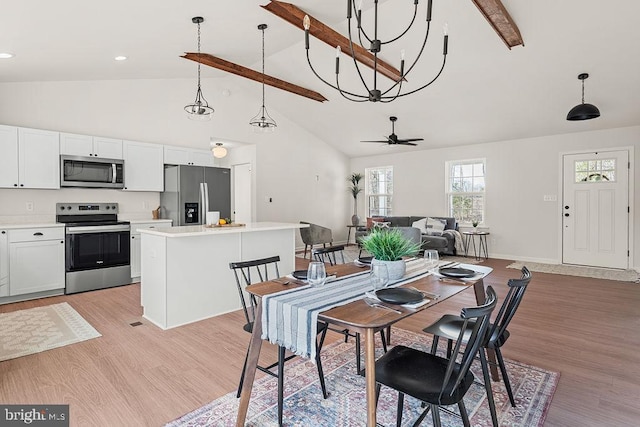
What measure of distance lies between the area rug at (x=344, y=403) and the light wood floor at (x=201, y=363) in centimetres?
10

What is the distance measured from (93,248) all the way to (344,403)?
4.21m

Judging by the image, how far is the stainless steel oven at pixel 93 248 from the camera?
4.59 metres

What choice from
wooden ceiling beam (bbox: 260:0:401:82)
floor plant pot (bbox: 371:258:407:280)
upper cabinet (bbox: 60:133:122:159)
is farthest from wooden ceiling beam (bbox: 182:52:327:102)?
floor plant pot (bbox: 371:258:407:280)

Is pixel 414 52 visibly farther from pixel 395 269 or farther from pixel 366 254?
pixel 366 254

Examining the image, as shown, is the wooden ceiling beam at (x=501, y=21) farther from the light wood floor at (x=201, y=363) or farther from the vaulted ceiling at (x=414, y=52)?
the light wood floor at (x=201, y=363)

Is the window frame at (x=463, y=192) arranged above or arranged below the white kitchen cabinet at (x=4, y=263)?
above

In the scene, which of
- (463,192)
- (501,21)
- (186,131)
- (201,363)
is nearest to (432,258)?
(201,363)

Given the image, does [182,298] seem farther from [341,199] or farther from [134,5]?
[341,199]

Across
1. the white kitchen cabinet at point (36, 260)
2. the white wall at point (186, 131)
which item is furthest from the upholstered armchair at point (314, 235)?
the white kitchen cabinet at point (36, 260)

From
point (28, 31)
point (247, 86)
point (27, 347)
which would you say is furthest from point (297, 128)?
point (27, 347)

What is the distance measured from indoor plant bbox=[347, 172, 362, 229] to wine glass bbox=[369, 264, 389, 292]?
749cm

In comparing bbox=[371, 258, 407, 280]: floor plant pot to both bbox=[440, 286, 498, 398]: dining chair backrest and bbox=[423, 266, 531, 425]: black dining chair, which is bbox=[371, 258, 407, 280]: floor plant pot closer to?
bbox=[423, 266, 531, 425]: black dining chair

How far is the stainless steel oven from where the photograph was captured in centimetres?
459

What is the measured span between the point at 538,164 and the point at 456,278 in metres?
5.96
